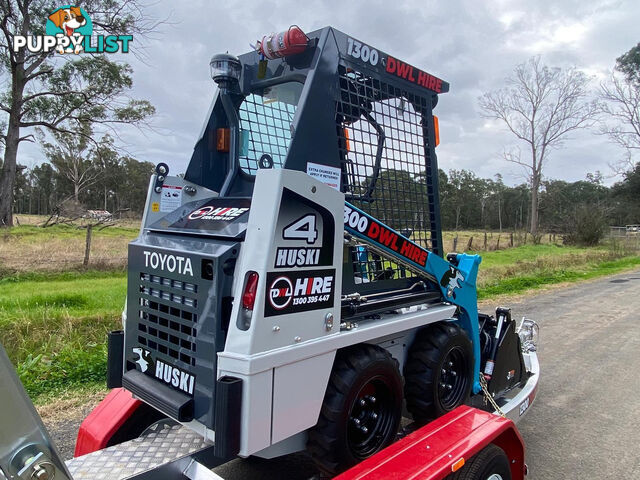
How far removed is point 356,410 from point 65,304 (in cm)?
634

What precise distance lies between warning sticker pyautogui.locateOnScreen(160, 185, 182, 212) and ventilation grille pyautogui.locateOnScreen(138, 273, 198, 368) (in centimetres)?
59

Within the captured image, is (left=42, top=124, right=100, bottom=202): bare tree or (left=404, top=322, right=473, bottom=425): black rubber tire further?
(left=42, top=124, right=100, bottom=202): bare tree

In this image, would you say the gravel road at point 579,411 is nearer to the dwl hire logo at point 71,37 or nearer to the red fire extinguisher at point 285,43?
A: the red fire extinguisher at point 285,43

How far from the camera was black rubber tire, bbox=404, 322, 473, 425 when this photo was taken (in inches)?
120

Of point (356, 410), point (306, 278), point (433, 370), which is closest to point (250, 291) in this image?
point (306, 278)

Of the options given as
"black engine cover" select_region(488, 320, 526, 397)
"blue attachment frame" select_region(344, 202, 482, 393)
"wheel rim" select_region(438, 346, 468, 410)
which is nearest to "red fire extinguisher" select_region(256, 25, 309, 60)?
"blue attachment frame" select_region(344, 202, 482, 393)

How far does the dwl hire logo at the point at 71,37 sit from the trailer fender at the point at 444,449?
17.1m

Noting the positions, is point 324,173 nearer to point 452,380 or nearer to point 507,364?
point 452,380

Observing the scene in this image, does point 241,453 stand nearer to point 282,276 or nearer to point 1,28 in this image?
point 282,276

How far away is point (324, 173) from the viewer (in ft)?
8.66

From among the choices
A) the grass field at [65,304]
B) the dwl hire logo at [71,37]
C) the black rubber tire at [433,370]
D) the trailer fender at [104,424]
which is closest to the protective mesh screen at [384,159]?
the black rubber tire at [433,370]

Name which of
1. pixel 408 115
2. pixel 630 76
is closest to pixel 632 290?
pixel 408 115

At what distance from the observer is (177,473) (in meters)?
2.15

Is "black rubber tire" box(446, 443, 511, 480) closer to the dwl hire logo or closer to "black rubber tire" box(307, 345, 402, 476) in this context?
"black rubber tire" box(307, 345, 402, 476)
